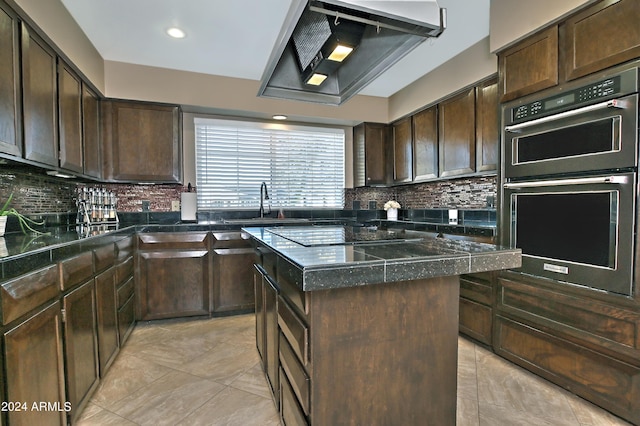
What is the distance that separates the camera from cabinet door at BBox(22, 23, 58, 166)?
1.78 m

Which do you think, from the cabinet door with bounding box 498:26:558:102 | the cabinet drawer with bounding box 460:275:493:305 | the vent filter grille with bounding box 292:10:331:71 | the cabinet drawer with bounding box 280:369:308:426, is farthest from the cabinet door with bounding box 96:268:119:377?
the cabinet door with bounding box 498:26:558:102

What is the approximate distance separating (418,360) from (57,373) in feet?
5.09

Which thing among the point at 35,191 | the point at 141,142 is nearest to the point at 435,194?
the point at 141,142

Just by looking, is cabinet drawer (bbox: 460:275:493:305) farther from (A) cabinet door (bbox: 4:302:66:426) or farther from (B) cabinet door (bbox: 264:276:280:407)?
(A) cabinet door (bbox: 4:302:66:426)

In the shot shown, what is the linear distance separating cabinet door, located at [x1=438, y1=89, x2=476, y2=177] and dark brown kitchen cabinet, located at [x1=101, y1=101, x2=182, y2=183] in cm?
278

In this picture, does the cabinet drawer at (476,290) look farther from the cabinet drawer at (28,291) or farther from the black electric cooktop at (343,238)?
the cabinet drawer at (28,291)

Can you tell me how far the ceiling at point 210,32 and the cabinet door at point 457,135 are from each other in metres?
0.48

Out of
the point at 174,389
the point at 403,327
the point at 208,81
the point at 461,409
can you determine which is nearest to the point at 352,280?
the point at 403,327

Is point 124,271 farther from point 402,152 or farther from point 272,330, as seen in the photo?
point 402,152

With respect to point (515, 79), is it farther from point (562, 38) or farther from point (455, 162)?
point (455, 162)

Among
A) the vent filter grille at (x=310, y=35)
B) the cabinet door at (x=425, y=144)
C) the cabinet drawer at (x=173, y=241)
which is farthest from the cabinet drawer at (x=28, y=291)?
the cabinet door at (x=425, y=144)

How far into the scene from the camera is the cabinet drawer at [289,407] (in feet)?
3.94

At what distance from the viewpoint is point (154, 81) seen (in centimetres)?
320

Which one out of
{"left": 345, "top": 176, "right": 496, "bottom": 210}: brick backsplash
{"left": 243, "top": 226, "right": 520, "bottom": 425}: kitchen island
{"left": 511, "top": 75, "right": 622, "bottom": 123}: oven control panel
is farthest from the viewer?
{"left": 345, "top": 176, "right": 496, "bottom": 210}: brick backsplash
